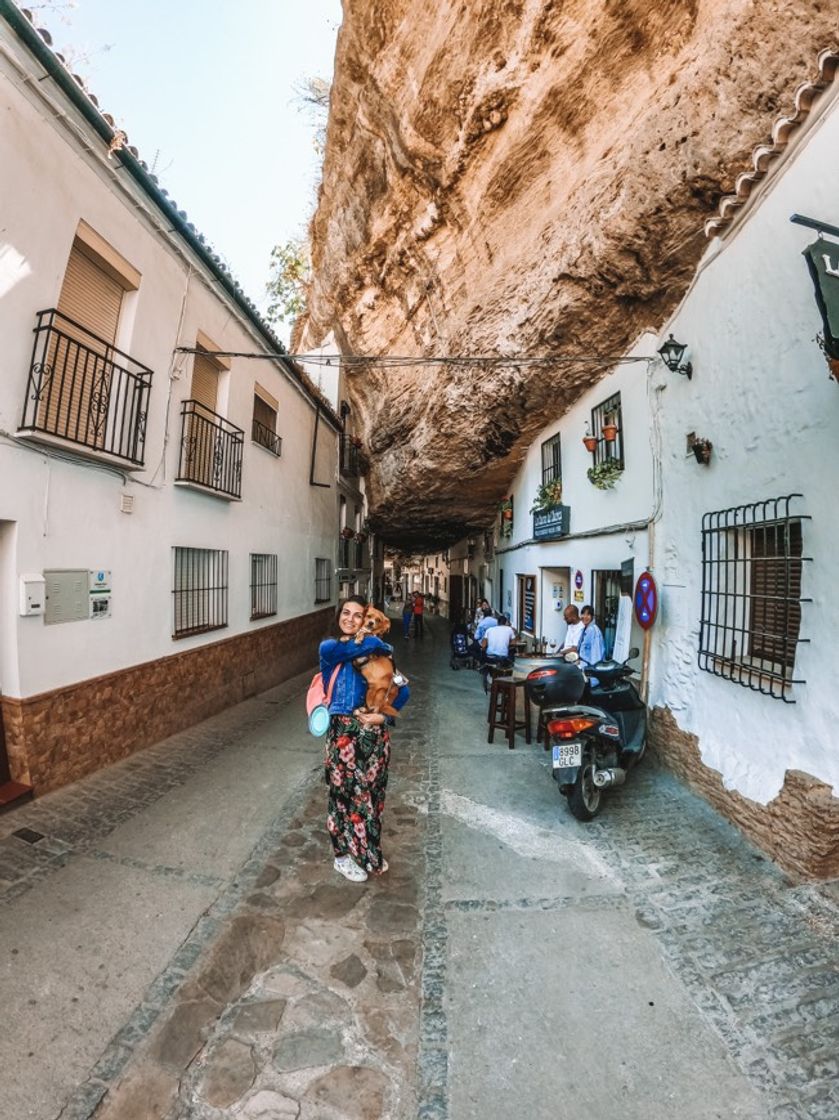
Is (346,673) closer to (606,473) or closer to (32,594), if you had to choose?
(32,594)

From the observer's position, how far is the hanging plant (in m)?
9.50

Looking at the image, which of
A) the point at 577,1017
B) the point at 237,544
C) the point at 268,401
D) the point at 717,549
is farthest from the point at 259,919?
the point at 268,401

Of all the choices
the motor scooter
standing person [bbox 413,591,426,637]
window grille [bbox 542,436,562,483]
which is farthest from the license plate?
standing person [bbox 413,591,426,637]

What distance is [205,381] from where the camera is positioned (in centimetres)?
804

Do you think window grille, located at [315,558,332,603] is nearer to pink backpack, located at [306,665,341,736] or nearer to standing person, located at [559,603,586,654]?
standing person, located at [559,603,586,654]

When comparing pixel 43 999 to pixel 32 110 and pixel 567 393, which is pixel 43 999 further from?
pixel 567 393

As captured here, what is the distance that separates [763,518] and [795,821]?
212 cm

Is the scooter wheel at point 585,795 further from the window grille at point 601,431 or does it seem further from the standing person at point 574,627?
the window grille at point 601,431

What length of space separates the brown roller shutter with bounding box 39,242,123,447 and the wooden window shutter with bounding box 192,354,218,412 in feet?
6.00

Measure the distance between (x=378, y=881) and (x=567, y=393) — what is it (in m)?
7.55

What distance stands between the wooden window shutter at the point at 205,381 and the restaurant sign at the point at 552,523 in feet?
19.3

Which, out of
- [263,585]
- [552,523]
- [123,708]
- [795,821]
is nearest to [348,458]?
[263,585]

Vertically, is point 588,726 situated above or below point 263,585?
below

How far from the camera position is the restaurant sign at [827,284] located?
8.55 feet
